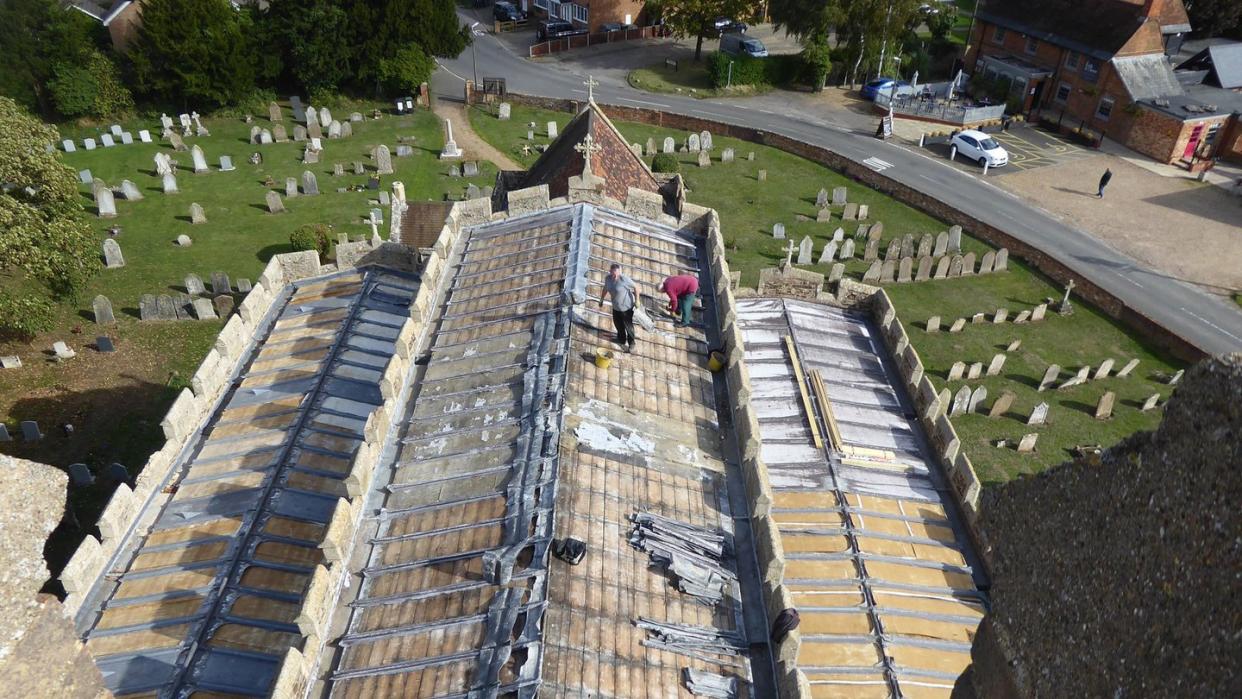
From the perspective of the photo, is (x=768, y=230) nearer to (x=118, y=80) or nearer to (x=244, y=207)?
(x=244, y=207)

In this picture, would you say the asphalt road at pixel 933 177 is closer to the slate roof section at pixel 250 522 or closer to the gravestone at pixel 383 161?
the gravestone at pixel 383 161

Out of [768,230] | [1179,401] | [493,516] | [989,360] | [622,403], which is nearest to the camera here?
[1179,401]

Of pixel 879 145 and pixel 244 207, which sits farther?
pixel 879 145

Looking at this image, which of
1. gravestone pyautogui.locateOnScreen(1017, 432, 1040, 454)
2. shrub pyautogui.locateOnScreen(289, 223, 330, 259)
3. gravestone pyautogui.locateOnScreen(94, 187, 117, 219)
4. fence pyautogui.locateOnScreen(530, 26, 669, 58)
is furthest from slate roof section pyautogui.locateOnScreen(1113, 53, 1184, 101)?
gravestone pyautogui.locateOnScreen(94, 187, 117, 219)

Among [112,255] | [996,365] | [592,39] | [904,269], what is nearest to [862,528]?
[996,365]

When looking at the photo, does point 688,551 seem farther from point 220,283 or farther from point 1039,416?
point 220,283

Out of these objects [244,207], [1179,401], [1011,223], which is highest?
[1179,401]

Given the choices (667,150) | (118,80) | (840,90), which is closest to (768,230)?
(667,150)
